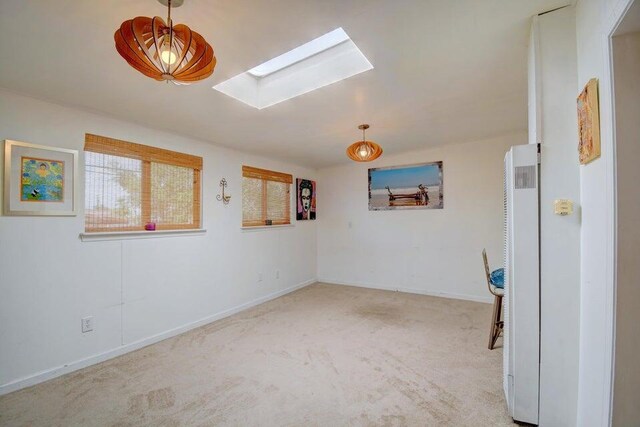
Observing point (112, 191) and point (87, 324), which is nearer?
point (87, 324)

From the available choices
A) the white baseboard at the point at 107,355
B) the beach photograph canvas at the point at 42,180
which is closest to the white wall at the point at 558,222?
the white baseboard at the point at 107,355

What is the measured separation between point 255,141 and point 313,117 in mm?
1025

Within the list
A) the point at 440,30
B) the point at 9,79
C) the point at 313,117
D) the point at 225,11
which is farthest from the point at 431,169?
the point at 9,79

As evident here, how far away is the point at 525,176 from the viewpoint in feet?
5.24

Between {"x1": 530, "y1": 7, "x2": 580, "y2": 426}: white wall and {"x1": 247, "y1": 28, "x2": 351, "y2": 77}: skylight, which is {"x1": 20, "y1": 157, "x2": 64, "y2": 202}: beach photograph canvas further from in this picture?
{"x1": 530, "y1": 7, "x2": 580, "y2": 426}: white wall

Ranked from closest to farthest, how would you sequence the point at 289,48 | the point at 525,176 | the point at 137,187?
the point at 525,176
the point at 289,48
the point at 137,187

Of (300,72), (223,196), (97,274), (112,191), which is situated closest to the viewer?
(300,72)

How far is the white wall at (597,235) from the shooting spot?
110 centimetres

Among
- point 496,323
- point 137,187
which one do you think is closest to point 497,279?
point 496,323

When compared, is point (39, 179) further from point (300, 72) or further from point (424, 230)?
point (424, 230)

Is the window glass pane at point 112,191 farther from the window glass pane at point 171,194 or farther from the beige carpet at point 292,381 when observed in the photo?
the beige carpet at point 292,381

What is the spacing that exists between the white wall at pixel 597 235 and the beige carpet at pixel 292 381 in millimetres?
703

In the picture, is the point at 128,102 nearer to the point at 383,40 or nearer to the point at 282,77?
the point at 282,77

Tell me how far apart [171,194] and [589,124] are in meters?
3.43
